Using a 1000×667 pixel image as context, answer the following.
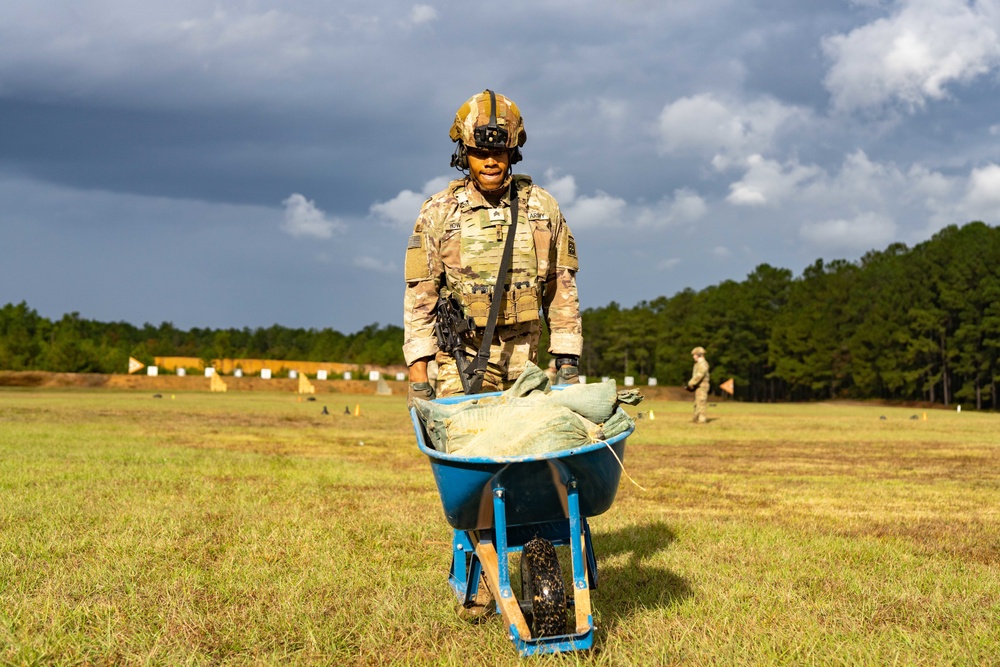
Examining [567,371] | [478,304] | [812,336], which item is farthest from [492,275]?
[812,336]

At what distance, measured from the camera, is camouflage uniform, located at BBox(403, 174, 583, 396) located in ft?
15.5

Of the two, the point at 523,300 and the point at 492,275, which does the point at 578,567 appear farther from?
the point at 492,275

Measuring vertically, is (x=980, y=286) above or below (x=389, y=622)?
above

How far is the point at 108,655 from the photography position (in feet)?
12.9

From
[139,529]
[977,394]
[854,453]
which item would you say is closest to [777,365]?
[977,394]

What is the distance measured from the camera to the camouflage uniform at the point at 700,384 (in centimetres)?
2480

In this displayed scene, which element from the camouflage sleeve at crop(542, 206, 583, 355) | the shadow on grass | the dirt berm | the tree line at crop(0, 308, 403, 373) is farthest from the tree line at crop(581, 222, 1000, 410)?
the camouflage sleeve at crop(542, 206, 583, 355)

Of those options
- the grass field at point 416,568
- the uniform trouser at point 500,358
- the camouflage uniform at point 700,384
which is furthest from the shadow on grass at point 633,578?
the camouflage uniform at point 700,384

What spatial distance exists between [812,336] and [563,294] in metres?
90.1

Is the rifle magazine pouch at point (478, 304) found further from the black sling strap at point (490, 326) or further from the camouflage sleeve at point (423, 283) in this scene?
the camouflage sleeve at point (423, 283)

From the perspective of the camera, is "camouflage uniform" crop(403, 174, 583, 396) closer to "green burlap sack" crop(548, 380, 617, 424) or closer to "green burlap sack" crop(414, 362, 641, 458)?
"green burlap sack" crop(414, 362, 641, 458)

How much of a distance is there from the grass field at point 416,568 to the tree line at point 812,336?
67770 millimetres

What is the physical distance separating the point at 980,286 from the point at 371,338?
9951 centimetres

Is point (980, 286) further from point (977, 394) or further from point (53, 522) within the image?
point (53, 522)
